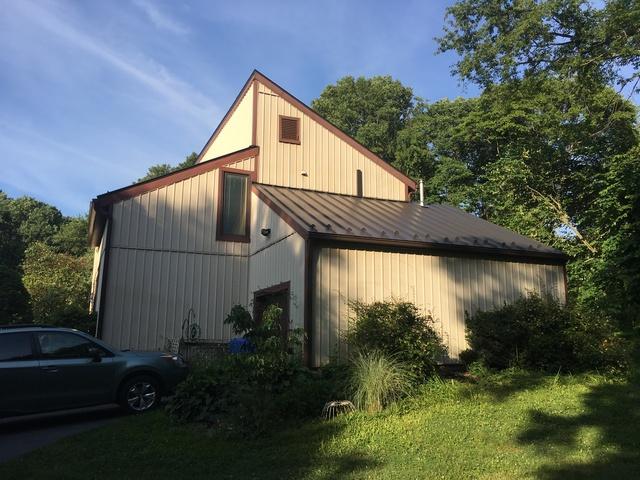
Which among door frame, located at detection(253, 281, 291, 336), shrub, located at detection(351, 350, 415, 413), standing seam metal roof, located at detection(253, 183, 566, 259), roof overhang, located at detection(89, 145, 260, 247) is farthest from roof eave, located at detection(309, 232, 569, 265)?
roof overhang, located at detection(89, 145, 260, 247)

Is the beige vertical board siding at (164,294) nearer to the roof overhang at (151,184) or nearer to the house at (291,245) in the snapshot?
the house at (291,245)

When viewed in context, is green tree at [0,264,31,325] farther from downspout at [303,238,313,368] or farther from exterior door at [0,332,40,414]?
downspout at [303,238,313,368]

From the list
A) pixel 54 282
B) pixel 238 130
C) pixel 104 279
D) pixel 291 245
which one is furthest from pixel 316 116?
pixel 54 282

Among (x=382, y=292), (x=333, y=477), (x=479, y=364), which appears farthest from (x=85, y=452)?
(x=479, y=364)

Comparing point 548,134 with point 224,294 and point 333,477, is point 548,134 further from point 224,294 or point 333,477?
point 333,477

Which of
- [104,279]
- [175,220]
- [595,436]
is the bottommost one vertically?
[595,436]

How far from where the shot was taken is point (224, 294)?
1541 centimetres

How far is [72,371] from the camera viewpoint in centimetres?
862

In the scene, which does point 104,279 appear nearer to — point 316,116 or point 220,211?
point 220,211

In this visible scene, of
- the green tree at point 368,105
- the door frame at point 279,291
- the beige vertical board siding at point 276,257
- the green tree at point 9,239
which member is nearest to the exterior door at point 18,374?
the beige vertical board siding at point 276,257

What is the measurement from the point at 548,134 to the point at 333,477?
22.4 metres

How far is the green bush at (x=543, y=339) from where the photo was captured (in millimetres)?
10594

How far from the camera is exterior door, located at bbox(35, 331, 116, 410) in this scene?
27.7ft

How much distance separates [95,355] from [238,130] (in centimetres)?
1138
